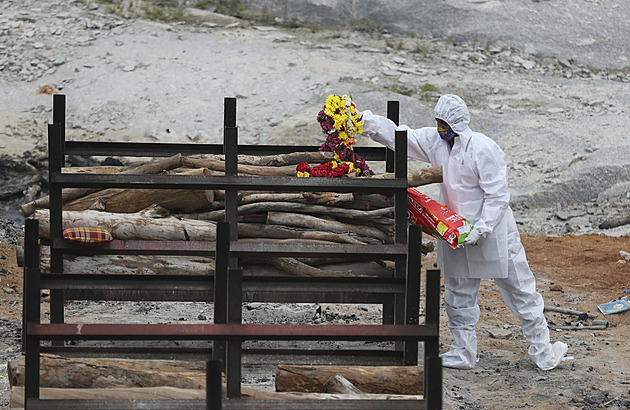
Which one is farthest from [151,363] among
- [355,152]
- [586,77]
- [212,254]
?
[586,77]

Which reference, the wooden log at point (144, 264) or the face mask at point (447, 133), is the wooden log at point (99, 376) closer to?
the wooden log at point (144, 264)

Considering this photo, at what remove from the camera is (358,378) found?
4.45m

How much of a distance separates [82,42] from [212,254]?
1332cm

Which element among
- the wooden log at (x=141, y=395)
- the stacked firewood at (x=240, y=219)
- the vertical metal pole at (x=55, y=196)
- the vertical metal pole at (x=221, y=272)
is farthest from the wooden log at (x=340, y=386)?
the vertical metal pole at (x=55, y=196)

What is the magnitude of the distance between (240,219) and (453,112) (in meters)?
1.59

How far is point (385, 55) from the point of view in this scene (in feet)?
56.9

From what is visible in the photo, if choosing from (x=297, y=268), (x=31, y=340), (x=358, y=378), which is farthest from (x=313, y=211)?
(x=31, y=340)

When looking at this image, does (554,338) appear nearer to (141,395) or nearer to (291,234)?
(291,234)

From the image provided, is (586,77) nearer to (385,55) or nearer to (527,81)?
(527,81)

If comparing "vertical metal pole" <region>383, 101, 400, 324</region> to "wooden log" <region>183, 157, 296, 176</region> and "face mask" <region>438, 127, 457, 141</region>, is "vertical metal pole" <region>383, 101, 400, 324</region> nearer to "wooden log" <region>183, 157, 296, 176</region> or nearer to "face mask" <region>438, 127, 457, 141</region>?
"face mask" <region>438, 127, 457, 141</region>

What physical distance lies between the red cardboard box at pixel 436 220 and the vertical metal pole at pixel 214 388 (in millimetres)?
2373

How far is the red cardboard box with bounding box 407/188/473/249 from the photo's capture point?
5.50 m

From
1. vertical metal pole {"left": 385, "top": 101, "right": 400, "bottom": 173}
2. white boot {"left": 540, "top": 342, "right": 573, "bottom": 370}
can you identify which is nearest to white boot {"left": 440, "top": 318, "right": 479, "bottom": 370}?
white boot {"left": 540, "top": 342, "right": 573, "bottom": 370}

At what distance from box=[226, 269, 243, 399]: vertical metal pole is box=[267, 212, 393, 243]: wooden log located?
1.67m
